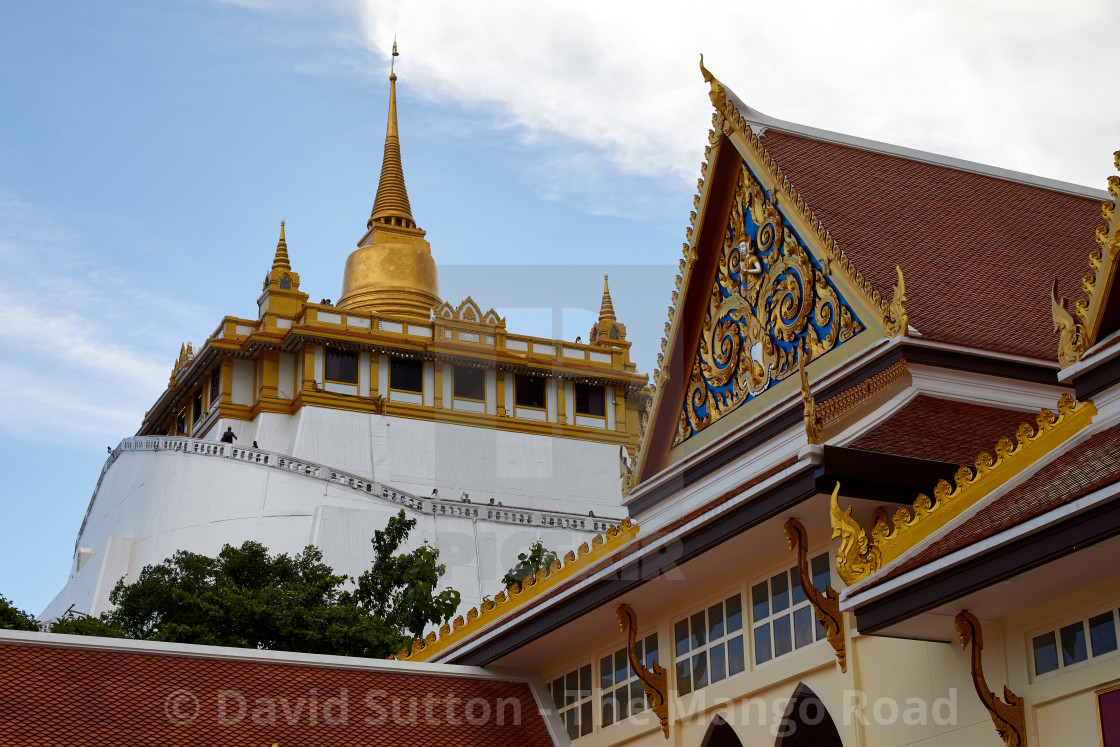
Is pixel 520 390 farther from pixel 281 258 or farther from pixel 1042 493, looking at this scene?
pixel 1042 493

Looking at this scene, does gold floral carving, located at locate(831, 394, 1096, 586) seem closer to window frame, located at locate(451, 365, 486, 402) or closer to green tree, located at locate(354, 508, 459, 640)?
green tree, located at locate(354, 508, 459, 640)

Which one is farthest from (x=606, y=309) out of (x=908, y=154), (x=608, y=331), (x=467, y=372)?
(x=908, y=154)

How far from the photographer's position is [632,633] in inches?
676

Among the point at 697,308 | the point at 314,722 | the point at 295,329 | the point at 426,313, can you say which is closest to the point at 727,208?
the point at 697,308

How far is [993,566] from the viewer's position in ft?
37.3

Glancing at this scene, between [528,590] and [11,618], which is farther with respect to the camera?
[11,618]

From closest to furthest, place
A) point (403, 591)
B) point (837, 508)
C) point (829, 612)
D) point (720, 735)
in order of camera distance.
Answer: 1. point (837, 508)
2. point (829, 612)
3. point (720, 735)
4. point (403, 591)

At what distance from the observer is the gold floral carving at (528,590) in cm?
1823

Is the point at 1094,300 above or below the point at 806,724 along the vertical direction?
above

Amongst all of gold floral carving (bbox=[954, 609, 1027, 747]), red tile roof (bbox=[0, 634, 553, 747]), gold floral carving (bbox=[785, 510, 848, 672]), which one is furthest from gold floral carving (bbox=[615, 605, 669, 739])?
gold floral carving (bbox=[954, 609, 1027, 747])

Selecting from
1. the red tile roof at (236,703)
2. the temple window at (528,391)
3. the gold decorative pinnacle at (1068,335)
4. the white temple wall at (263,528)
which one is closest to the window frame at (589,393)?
the temple window at (528,391)

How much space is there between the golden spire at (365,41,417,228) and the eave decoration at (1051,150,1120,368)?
169 feet

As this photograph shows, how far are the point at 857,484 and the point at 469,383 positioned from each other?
4015cm

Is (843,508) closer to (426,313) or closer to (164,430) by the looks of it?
(426,313)
